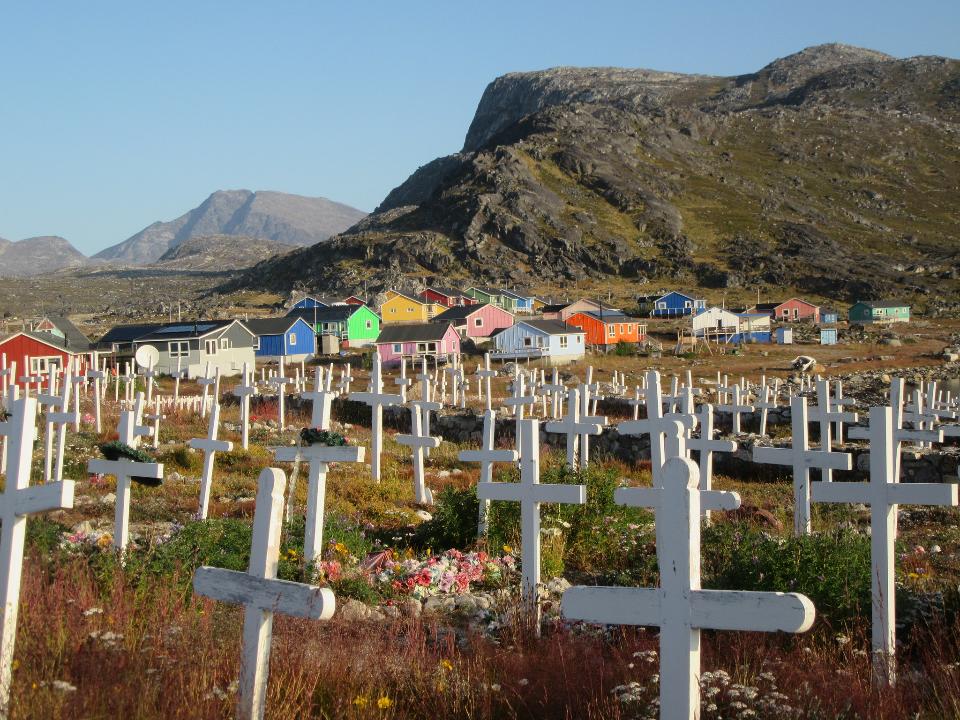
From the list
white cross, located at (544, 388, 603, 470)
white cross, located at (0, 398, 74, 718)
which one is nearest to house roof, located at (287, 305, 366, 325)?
white cross, located at (544, 388, 603, 470)

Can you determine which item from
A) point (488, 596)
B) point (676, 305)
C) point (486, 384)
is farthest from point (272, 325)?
point (488, 596)

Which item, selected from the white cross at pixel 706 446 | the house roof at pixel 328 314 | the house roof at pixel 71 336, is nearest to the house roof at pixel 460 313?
the house roof at pixel 328 314

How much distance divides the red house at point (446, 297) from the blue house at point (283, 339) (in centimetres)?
3545

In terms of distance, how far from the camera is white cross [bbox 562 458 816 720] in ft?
14.5

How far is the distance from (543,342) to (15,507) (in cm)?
6952

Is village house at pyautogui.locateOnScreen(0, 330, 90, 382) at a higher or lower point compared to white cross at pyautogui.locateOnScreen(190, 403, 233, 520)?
higher

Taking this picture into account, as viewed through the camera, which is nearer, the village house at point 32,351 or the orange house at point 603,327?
the village house at point 32,351

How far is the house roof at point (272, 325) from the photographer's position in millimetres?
74312

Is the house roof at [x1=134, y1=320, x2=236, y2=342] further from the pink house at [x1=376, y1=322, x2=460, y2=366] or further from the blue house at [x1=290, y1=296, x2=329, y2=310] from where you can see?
the blue house at [x1=290, y1=296, x2=329, y2=310]

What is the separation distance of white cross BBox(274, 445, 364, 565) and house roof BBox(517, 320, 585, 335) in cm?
6436

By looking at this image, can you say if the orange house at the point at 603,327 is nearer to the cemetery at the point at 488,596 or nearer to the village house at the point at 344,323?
the village house at the point at 344,323

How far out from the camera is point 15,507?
5.36m

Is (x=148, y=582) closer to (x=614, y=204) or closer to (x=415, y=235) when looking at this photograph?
(x=415, y=235)

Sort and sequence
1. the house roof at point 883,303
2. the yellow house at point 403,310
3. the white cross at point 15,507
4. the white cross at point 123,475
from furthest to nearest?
the house roof at point 883,303 → the yellow house at point 403,310 → the white cross at point 123,475 → the white cross at point 15,507
